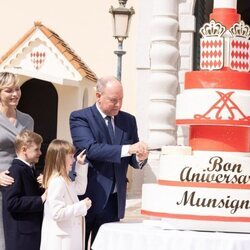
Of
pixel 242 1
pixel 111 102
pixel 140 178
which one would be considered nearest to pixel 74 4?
pixel 140 178

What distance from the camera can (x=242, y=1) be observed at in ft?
68.7

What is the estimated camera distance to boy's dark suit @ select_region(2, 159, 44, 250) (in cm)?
604

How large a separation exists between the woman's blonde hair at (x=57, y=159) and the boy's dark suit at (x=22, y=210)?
119 millimetres

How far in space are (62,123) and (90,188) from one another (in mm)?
9570

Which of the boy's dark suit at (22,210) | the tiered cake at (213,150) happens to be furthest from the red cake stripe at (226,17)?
the boy's dark suit at (22,210)

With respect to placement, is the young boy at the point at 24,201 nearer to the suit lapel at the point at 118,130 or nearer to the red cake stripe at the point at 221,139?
the suit lapel at the point at 118,130

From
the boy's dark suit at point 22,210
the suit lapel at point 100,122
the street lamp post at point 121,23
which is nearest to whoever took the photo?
the boy's dark suit at point 22,210

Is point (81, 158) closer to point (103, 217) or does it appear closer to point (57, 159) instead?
point (57, 159)

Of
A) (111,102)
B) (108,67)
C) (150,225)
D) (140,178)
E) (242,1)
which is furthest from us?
(242,1)

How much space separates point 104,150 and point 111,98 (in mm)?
365

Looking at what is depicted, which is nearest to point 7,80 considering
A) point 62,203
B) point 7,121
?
point 7,121

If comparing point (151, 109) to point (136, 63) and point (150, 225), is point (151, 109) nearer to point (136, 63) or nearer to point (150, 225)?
point (136, 63)

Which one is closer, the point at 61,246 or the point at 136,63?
the point at 61,246

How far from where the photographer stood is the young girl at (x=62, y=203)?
5977mm
